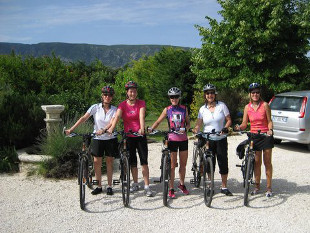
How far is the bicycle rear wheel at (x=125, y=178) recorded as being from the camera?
17.4 feet

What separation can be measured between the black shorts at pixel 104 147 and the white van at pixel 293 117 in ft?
19.3

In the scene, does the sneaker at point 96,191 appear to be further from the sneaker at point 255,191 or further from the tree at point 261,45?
the tree at point 261,45

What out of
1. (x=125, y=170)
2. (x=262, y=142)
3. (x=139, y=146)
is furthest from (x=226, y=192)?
(x=125, y=170)

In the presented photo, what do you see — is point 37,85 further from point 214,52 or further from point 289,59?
point 289,59

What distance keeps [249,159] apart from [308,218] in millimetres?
1157

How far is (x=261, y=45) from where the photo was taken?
16.1m

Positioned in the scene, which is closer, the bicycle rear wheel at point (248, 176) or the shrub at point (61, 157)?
the bicycle rear wheel at point (248, 176)

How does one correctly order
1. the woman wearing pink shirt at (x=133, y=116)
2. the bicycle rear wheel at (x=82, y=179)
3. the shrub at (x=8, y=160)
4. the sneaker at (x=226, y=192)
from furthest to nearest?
the shrub at (x=8, y=160) < the sneaker at (x=226, y=192) < the woman wearing pink shirt at (x=133, y=116) < the bicycle rear wheel at (x=82, y=179)

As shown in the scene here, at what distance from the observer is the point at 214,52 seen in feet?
55.7

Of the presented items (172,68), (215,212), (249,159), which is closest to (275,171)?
(249,159)

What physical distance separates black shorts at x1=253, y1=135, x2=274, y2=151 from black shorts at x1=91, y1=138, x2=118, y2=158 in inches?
89.1

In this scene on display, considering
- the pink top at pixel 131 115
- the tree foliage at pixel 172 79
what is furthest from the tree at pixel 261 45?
the pink top at pixel 131 115

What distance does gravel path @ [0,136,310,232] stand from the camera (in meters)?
4.55

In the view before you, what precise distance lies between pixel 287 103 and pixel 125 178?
21.3ft
